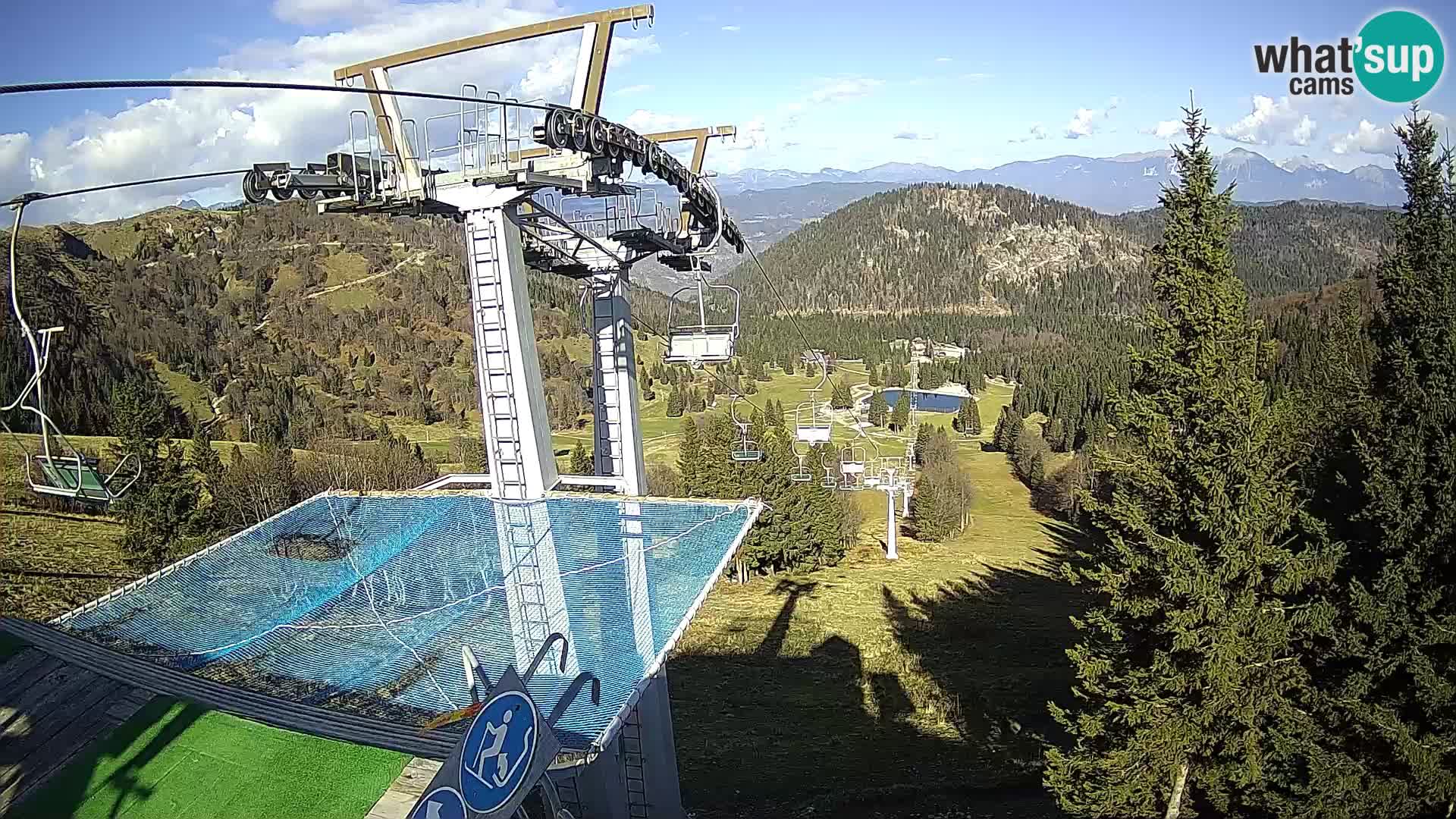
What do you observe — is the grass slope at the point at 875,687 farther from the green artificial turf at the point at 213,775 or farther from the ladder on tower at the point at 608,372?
the green artificial turf at the point at 213,775

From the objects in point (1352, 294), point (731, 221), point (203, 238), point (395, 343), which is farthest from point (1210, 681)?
point (203, 238)

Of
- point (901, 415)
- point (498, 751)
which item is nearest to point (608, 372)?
point (498, 751)

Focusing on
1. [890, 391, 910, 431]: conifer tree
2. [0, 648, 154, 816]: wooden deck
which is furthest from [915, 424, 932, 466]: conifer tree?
[0, 648, 154, 816]: wooden deck

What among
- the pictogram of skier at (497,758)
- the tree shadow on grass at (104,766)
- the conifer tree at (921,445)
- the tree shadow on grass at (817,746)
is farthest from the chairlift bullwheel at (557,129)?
the conifer tree at (921,445)

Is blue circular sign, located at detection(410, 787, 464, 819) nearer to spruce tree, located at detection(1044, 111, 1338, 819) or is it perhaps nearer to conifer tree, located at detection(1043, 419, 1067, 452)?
spruce tree, located at detection(1044, 111, 1338, 819)

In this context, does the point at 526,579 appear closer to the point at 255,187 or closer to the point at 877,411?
the point at 255,187

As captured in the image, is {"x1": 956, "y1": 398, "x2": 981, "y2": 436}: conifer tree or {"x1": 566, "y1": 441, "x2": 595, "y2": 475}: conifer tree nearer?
{"x1": 566, "y1": 441, "x2": 595, "y2": 475}: conifer tree

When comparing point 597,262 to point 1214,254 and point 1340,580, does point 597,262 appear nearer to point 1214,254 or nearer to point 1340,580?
point 1214,254
